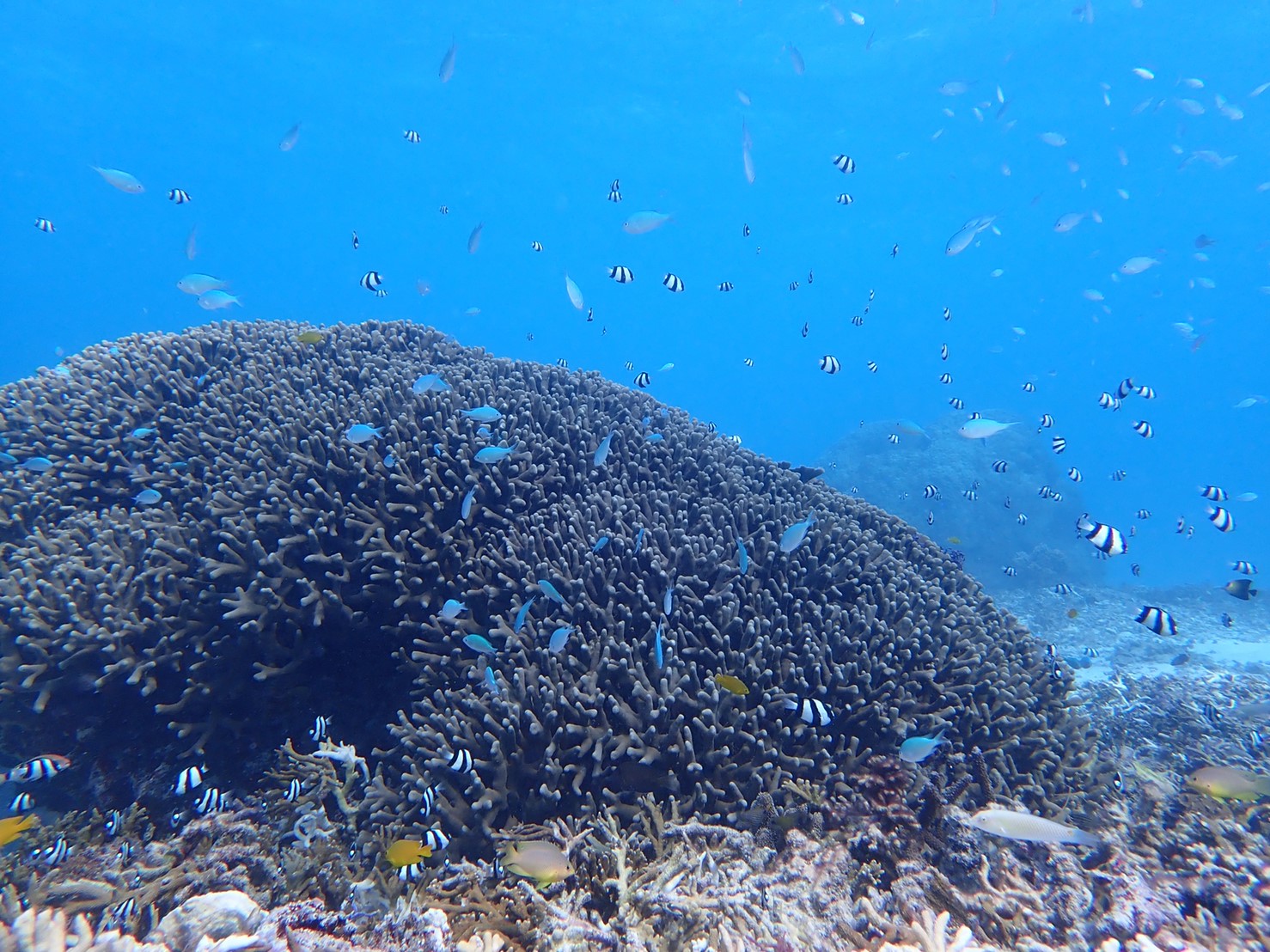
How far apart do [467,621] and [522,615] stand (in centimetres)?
66

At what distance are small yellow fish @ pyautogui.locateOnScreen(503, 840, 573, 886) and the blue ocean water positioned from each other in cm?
1017

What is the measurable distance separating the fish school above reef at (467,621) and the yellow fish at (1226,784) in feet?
2.30

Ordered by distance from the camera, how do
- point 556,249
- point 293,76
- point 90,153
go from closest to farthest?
point 293,76 < point 90,153 < point 556,249

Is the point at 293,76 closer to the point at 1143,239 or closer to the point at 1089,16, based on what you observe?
the point at 1089,16

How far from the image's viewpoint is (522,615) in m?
4.40

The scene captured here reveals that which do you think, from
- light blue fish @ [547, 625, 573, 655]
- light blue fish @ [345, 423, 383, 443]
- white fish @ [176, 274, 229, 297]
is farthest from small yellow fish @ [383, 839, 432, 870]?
white fish @ [176, 274, 229, 297]

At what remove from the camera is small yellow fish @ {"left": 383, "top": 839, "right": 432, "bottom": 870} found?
3.25 metres

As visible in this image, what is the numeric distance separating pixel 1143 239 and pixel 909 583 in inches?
3738

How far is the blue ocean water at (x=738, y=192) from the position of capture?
38.3 m

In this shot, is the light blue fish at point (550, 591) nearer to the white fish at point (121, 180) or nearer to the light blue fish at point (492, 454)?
the light blue fish at point (492, 454)

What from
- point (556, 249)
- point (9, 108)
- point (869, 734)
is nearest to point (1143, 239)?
point (556, 249)

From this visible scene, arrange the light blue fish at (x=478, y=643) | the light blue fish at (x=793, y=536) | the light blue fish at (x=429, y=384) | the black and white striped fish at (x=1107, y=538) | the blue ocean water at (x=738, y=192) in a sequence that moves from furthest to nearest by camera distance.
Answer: the blue ocean water at (x=738, y=192), the black and white striped fish at (x=1107, y=538), the light blue fish at (x=429, y=384), the light blue fish at (x=793, y=536), the light blue fish at (x=478, y=643)

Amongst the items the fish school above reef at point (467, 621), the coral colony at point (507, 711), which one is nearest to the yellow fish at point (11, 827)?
the coral colony at point (507, 711)

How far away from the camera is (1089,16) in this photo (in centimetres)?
2211
